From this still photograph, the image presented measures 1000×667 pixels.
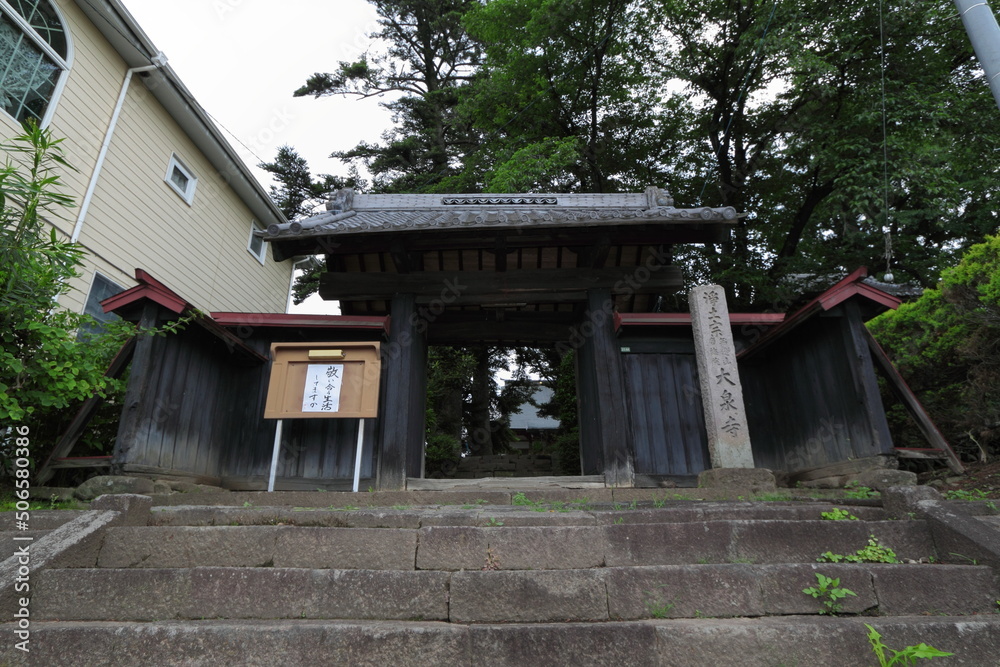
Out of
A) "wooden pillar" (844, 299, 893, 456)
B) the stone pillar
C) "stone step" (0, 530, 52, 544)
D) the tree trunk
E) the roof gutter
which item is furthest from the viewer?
the tree trunk

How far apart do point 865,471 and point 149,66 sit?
41.4ft

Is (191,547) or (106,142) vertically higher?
(106,142)

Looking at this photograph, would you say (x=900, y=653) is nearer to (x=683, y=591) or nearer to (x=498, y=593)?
(x=683, y=591)

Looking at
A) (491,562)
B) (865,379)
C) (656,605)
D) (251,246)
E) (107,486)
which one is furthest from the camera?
(251,246)

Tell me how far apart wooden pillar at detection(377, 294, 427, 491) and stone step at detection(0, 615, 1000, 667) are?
4.48m

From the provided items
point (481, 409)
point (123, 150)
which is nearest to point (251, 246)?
point (123, 150)

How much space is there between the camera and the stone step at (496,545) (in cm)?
359

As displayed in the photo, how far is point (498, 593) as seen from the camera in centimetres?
316

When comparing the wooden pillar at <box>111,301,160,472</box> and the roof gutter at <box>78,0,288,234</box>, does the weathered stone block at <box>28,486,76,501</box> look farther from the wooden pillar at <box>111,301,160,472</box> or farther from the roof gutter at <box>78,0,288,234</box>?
the roof gutter at <box>78,0,288,234</box>

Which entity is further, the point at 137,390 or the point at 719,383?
the point at 719,383

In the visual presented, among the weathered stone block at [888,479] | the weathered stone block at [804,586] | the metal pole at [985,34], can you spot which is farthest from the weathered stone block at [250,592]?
the metal pole at [985,34]

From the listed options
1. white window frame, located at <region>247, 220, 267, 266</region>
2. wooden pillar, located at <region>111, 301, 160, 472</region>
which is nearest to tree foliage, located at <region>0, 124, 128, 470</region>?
wooden pillar, located at <region>111, 301, 160, 472</region>

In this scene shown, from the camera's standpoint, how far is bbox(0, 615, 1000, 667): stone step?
2736 millimetres

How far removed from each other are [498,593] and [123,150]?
10327 millimetres
